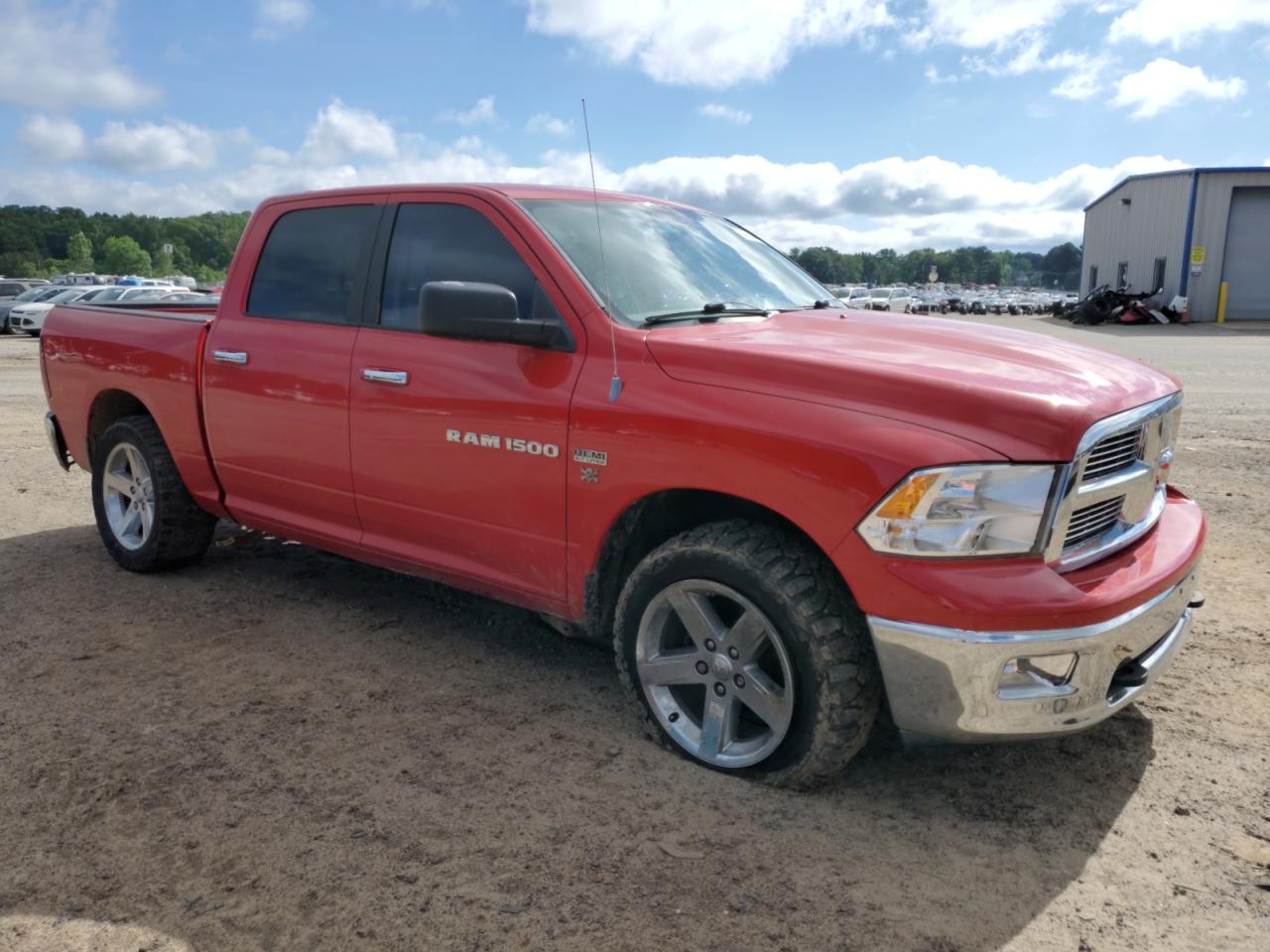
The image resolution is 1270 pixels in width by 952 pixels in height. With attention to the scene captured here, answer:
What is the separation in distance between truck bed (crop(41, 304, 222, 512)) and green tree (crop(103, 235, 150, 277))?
145 metres

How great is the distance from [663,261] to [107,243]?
152830mm

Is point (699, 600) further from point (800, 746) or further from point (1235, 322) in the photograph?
point (1235, 322)

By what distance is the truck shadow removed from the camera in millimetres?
2525

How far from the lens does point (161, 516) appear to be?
200 inches

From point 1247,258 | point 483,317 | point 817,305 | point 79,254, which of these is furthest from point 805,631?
point 79,254

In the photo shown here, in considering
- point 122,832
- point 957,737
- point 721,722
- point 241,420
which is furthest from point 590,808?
point 241,420

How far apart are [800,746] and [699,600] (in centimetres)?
53

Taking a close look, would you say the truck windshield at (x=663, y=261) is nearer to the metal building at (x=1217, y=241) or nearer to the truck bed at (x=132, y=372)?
the truck bed at (x=132, y=372)

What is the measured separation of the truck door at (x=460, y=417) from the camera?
135 inches

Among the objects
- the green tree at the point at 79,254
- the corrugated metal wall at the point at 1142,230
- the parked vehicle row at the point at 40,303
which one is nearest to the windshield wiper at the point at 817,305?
the parked vehicle row at the point at 40,303

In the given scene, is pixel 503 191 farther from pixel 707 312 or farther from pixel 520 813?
pixel 520 813

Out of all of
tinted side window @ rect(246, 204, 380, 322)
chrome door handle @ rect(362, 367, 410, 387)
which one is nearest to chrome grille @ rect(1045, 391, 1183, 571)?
chrome door handle @ rect(362, 367, 410, 387)

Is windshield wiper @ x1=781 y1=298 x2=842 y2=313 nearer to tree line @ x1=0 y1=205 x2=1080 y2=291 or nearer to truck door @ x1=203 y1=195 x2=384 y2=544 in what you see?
truck door @ x1=203 y1=195 x2=384 y2=544

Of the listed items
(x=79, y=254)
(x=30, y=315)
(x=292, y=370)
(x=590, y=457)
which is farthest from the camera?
(x=79, y=254)
